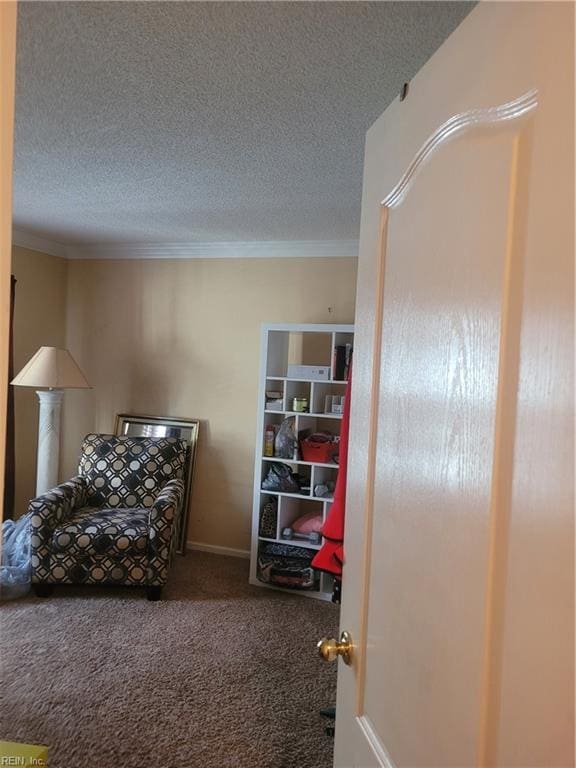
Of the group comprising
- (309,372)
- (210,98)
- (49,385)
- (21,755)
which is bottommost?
(21,755)

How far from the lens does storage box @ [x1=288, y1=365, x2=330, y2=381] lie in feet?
11.5

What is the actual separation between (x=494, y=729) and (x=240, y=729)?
1.94m

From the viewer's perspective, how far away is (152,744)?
2.10m

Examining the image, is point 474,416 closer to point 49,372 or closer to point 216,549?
point 49,372

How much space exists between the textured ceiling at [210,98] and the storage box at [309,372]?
37.5 inches

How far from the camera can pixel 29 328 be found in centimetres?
418

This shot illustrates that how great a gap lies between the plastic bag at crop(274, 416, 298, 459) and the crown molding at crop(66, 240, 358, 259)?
127cm

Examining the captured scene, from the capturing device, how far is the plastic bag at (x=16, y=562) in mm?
3201

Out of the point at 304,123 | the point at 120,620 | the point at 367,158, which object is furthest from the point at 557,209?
the point at 120,620

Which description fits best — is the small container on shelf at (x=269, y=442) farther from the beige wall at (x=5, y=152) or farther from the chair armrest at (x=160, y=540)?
the beige wall at (x=5, y=152)

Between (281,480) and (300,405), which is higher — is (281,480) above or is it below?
below

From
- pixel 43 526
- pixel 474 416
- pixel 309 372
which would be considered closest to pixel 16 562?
pixel 43 526

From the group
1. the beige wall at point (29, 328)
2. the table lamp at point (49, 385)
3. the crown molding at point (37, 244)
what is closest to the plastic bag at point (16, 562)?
the table lamp at point (49, 385)

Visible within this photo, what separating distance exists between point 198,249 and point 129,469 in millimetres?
1717
